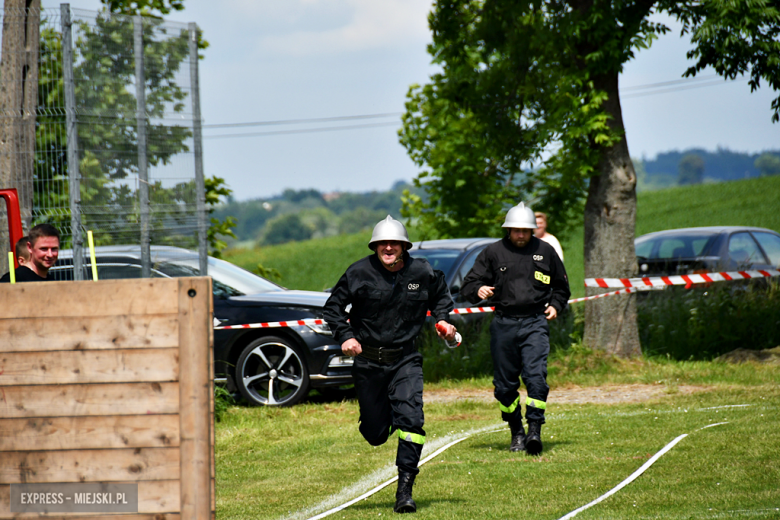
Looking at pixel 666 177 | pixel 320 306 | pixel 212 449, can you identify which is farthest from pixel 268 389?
pixel 666 177

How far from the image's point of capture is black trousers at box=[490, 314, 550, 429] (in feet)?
22.9

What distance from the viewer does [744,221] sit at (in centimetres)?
4822

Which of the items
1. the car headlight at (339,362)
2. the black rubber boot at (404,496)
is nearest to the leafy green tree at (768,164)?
the car headlight at (339,362)

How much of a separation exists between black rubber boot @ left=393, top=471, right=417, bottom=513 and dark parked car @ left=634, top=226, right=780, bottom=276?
8.55 meters

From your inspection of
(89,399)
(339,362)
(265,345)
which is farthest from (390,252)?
(265,345)

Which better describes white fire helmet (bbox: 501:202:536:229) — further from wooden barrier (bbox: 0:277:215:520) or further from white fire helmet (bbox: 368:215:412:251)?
wooden barrier (bbox: 0:277:215:520)

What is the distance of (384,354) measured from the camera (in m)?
5.75

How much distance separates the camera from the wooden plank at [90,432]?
149 inches

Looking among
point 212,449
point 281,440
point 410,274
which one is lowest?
point 281,440

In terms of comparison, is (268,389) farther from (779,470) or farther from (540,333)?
(779,470)

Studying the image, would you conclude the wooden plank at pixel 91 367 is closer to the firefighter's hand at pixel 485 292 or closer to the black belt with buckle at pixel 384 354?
the black belt with buckle at pixel 384 354

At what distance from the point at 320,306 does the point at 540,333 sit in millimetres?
3047

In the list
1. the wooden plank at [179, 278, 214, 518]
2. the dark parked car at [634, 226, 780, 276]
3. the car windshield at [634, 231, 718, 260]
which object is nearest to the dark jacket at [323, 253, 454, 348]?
the wooden plank at [179, 278, 214, 518]

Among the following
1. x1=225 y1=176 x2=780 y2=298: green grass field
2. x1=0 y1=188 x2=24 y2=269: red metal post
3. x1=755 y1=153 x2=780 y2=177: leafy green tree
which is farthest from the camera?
x1=755 y1=153 x2=780 y2=177: leafy green tree
